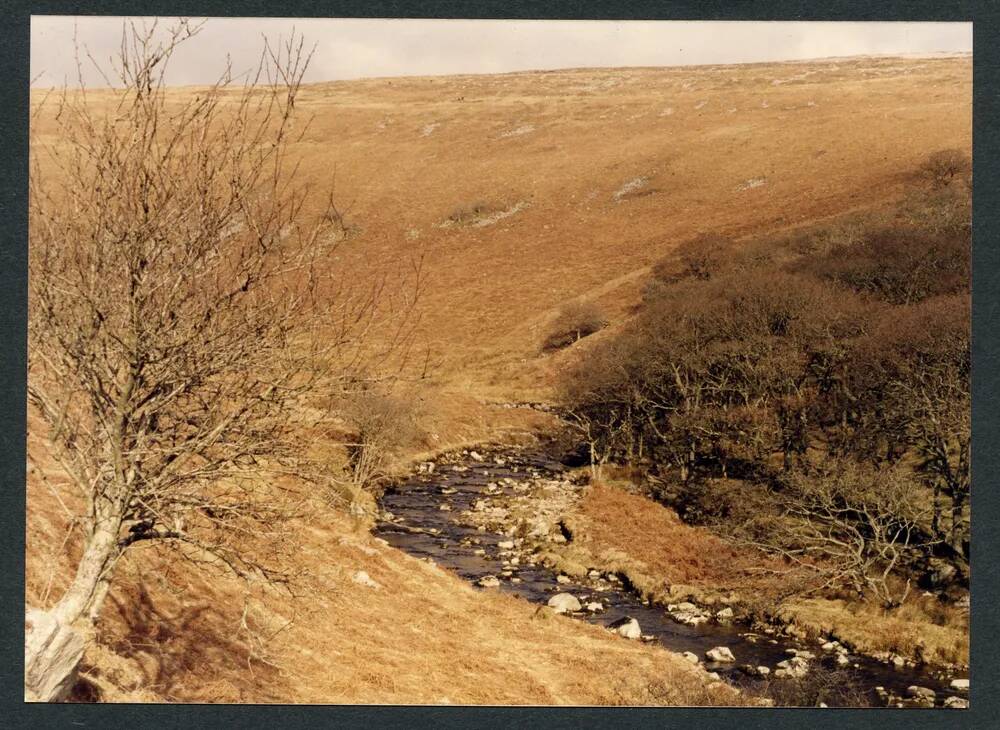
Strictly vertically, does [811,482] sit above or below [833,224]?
below

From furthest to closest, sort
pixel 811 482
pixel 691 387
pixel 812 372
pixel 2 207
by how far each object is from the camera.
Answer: pixel 691 387 < pixel 812 372 < pixel 811 482 < pixel 2 207

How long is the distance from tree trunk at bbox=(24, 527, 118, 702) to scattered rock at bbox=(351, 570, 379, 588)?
9538mm

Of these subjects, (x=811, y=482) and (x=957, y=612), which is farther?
(x=811, y=482)

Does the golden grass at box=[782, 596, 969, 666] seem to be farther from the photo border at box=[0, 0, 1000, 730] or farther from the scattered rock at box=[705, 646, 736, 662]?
the photo border at box=[0, 0, 1000, 730]

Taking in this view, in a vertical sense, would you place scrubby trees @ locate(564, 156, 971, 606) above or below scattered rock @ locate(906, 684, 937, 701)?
above

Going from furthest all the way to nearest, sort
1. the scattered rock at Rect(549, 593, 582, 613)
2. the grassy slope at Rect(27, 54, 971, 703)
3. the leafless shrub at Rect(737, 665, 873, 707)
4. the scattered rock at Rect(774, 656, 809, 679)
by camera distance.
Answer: the scattered rock at Rect(549, 593, 582, 613) < the scattered rock at Rect(774, 656, 809, 679) < the leafless shrub at Rect(737, 665, 873, 707) < the grassy slope at Rect(27, 54, 971, 703)

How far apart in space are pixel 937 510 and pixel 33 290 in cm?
1883

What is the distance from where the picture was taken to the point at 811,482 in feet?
73.0

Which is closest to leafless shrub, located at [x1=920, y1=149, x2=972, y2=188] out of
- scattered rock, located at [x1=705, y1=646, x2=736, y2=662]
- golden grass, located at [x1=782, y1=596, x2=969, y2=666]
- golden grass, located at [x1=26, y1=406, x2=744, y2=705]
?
golden grass, located at [x1=782, y1=596, x2=969, y2=666]

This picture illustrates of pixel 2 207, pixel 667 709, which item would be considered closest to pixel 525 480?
pixel 667 709

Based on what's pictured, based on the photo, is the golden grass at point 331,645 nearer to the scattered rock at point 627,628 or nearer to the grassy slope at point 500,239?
the grassy slope at point 500,239

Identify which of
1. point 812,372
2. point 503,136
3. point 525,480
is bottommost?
point 525,480

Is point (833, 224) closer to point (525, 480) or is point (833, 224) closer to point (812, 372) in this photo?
point (812, 372)

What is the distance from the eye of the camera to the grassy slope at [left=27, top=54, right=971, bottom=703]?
13703mm
